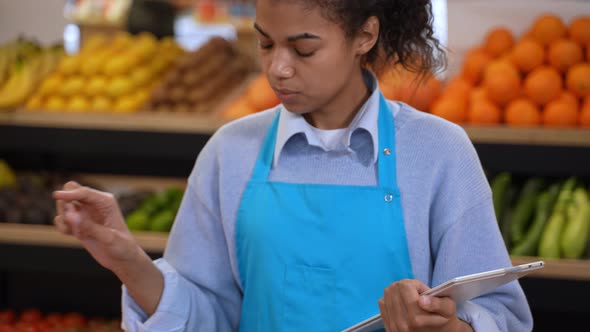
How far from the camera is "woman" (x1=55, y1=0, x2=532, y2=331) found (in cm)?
146

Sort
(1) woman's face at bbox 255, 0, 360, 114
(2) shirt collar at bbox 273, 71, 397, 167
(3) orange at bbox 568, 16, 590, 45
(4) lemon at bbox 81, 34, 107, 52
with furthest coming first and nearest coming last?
(4) lemon at bbox 81, 34, 107, 52, (3) orange at bbox 568, 16, 590, 45, (2) shirt collar at bbox 273, 71, 397, 167, (1) woman's face at bbox 255, 0, 360, 114

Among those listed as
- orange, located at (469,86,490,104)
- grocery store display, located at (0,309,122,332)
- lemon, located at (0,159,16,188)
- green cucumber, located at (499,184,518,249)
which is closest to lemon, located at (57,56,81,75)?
lemon, located at (0,159,16,188)

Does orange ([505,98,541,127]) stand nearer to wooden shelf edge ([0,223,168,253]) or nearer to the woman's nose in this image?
wooden shelf edge ([0,223,168,253])

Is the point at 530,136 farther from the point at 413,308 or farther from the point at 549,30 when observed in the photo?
the point at 413,308

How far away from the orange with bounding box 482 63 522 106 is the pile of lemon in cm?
152

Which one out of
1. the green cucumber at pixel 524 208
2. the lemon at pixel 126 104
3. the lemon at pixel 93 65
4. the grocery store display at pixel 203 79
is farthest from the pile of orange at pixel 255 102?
the green cucumber at pixel 524 208

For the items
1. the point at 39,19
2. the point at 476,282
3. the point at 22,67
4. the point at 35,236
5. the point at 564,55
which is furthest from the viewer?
the point at 39,19

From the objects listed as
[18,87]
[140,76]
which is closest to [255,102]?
[140,76]

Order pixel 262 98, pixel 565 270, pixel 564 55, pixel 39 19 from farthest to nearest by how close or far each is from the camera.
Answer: pixel 39 19
pixel 262 98
pixel 564 55
pixel 565 270

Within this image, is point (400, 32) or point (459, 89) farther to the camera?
point (459, 89)

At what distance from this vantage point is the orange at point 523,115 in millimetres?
3049

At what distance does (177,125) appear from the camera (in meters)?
3.37

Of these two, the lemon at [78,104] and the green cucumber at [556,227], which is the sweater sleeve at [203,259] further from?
the lemon at [78,104]

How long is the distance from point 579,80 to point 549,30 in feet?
0.89
